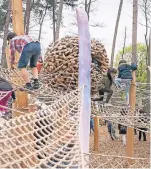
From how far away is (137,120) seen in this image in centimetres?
449

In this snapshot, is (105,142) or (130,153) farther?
(105,142)

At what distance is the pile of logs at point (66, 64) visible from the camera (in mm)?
3283

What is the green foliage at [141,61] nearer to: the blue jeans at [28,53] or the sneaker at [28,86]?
the blue jeans at [28,53]

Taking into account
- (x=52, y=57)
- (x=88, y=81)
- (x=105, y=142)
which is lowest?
(x=105, y=142)

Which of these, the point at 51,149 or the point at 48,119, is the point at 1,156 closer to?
the point at 51,149

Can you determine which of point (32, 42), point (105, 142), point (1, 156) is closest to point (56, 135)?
point (1, 156)

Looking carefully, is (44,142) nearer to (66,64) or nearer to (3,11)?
(66,64)

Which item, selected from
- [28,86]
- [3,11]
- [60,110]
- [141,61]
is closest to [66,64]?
[28,86]

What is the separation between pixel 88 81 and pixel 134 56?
5901 mm

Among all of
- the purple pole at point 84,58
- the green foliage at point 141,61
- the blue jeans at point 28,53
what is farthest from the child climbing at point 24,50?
the green foliage at point 141,61

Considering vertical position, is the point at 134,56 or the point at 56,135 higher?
the point at 134,56

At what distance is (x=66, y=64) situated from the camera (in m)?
3.34

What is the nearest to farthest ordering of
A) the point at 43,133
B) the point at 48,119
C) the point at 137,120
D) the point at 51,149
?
the point at 51,149 → the point at 43,133 → the point at 48,119 → the point at 137,120

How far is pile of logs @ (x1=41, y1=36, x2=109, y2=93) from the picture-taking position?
3283 mm
